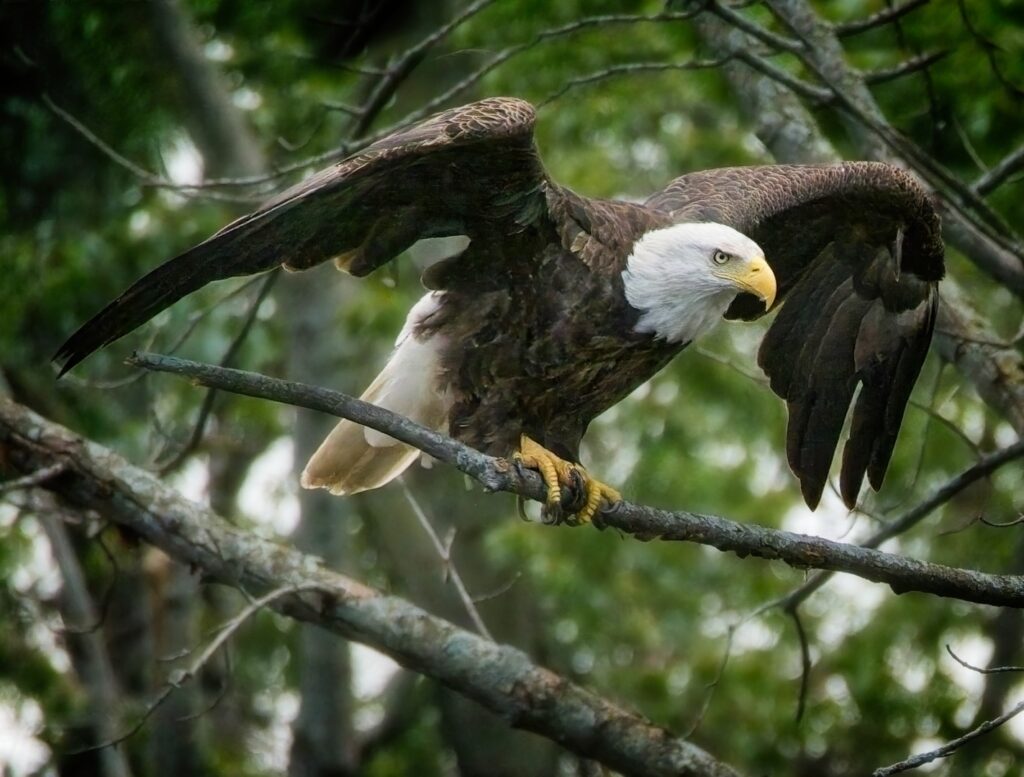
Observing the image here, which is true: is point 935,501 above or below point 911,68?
below

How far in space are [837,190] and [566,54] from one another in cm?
313

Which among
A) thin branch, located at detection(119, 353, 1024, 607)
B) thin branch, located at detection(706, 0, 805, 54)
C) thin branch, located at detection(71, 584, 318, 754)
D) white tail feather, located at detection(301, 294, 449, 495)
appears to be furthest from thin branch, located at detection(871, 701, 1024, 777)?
thin branch, located at detection(706, 0, 805, 54)

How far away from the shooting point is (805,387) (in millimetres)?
5289

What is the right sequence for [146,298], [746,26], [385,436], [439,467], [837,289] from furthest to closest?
[439,467], [837,289], [385,436], [746,26], [146,298]

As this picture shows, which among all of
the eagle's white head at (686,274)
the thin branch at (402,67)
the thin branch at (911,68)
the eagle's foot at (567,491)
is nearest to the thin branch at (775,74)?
the thin branch at (911,68)

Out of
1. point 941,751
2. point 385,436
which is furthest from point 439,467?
point 941,751

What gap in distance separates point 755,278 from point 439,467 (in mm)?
4004

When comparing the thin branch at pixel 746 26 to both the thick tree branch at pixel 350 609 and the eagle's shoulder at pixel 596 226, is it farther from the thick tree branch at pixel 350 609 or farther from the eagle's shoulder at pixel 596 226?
the thick tree branch at pixel 350 609

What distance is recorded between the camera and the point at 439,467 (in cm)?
829

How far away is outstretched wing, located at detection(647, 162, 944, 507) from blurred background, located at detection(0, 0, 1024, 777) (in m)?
0.51

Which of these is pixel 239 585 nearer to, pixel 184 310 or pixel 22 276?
pixel 184 310

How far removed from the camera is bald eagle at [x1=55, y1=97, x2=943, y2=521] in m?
4.00

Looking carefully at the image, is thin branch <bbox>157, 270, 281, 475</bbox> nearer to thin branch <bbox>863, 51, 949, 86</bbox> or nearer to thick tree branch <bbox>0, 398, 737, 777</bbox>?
thick tree branch <bbox>0, 398, 737, 777</bbox>

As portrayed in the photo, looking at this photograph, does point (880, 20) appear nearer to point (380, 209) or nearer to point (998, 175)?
point (998, 175)
